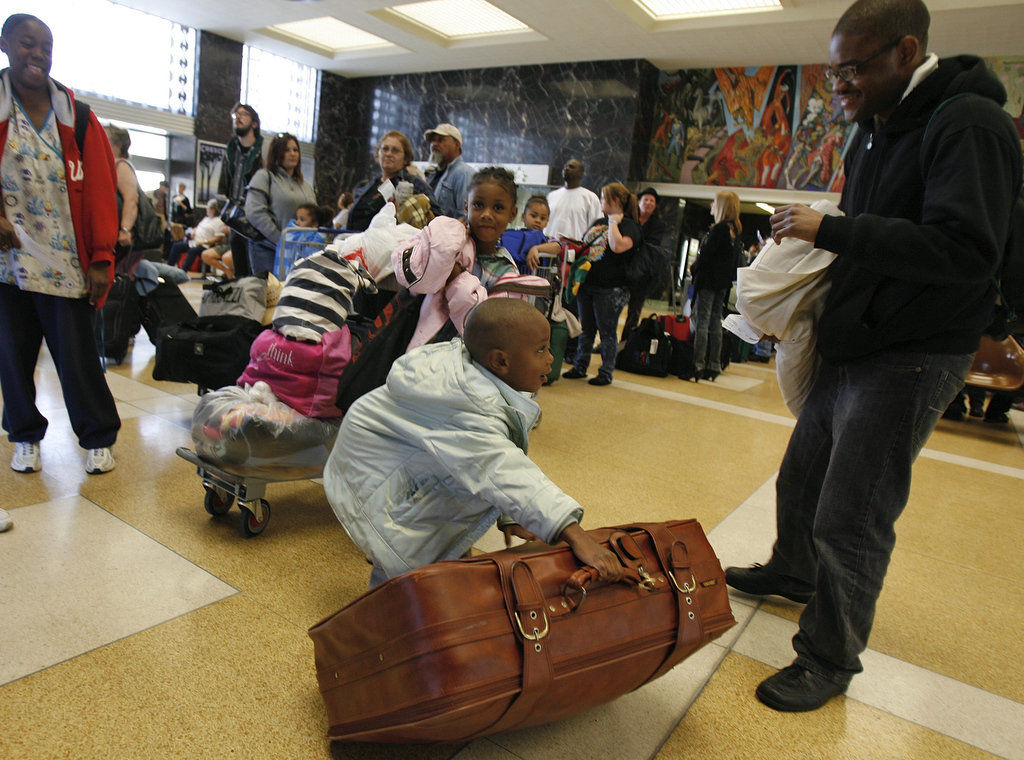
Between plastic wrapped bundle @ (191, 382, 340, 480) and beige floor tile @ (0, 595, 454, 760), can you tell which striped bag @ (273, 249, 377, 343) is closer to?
plastic wrapped bundle @ (191, 382, 340, 480)

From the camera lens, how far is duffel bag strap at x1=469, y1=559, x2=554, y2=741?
1246mm

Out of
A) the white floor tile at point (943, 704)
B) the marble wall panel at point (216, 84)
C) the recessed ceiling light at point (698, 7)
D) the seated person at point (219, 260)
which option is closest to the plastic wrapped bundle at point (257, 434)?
the white floor tile at point (943, 704)

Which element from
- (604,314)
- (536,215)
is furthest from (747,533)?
(604,314)

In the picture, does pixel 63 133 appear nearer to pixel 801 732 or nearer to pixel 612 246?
pixel 801 732

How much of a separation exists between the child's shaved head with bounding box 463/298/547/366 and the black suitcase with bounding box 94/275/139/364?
379 cm

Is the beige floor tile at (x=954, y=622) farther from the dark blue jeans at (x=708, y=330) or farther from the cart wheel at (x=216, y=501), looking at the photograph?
the dark blue jeans at (x=708, y=330)

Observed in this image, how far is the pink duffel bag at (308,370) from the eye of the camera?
7.87 feet

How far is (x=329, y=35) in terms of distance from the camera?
1498 cm

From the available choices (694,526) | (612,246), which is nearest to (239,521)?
(694,526)

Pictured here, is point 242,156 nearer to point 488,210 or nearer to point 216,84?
point 488,210

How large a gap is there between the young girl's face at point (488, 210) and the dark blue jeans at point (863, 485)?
50.4 inches

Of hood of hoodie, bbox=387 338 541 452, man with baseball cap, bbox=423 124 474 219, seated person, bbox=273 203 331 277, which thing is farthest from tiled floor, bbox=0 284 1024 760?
man with baseball cap, bbox=423 124 474 219

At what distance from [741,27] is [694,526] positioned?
38.0 feet

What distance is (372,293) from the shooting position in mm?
2729
